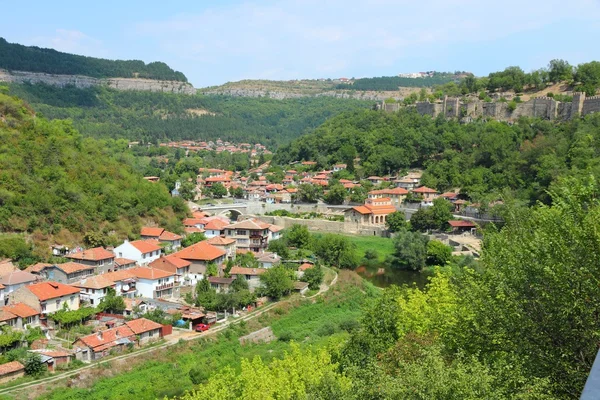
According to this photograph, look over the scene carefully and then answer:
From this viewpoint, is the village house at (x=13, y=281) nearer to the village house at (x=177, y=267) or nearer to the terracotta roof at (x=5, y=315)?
the terracotta roof at (x=5, y=315)

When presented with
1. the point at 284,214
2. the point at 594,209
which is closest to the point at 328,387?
the point at 594,209

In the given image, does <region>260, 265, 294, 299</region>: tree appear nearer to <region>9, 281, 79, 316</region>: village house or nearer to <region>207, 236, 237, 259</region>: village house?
<region>207, 236, 237, 259</region>: village house

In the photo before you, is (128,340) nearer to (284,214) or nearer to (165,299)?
(165,299)

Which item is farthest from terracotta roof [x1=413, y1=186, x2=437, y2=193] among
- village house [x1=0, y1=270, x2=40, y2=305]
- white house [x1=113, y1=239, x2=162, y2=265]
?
village house [x1=0, y1=270, x2=40, y2=305]

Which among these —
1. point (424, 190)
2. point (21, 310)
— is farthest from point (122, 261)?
point (424, 190)

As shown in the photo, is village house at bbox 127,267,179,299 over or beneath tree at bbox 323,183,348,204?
over
